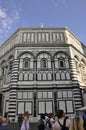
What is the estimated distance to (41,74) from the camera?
19766 mm

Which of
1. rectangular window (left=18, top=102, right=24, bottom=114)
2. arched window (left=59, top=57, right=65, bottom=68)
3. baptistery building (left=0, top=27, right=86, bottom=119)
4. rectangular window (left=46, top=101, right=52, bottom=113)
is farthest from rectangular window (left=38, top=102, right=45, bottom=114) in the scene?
arched window (left=59, top=57, right=65, bottom=68)

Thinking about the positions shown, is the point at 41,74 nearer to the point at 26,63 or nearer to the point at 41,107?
the point at 26,63

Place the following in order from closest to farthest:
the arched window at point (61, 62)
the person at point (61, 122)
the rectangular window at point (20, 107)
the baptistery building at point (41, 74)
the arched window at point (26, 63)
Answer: the person at point (61, 122), the rectangular window at point (20, 107), the baptistery building at point (41, 74), the arched window at point (26, 63), the arched window at point (61, 62)

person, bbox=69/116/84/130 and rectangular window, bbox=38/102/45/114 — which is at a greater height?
person, bbox=69/116/84/130

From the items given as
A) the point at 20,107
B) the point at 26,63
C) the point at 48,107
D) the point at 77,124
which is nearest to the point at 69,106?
A: the point at 48,107

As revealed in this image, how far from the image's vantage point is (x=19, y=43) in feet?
70.8

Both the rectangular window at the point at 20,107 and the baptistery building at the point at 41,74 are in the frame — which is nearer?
the rectangular window at the point at 20,107

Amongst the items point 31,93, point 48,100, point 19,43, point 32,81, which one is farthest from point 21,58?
point 48,100

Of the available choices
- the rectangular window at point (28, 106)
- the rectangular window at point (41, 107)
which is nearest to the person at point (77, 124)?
the rectangular window at point (41, 107)

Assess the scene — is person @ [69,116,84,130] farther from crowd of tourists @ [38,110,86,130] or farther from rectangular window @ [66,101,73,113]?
rectangular window @ [66,101,73,113]

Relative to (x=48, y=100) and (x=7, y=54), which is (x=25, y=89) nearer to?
(x=48, y=100)

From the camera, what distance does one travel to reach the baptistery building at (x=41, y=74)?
1820 centimetres

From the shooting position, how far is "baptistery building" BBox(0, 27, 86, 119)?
1820cm

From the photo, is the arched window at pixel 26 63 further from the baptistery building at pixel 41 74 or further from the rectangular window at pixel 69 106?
the rectangular window at pixel 69 106
